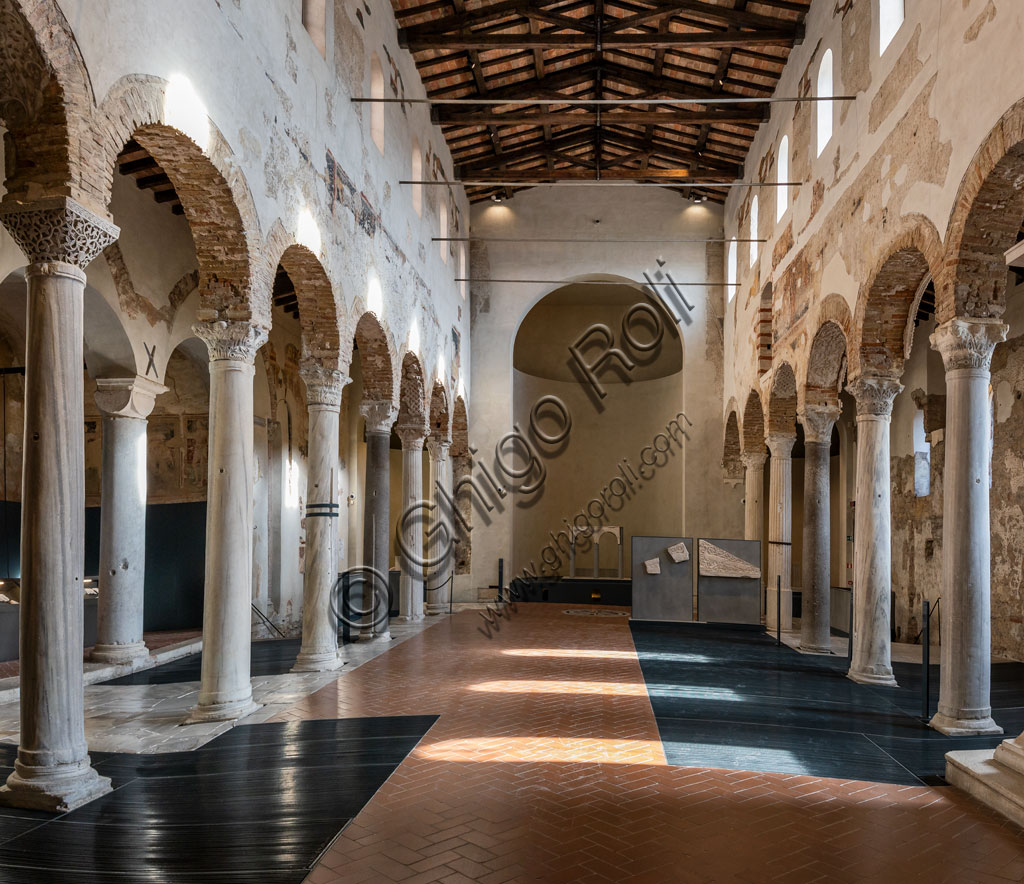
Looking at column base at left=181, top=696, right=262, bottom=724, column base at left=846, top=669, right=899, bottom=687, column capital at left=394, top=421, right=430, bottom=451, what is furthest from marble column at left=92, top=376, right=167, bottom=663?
column base at left=846, top=669, right=899, bottom=687

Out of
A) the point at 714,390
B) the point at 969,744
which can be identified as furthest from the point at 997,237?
the point at 714,390

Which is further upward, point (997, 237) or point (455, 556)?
point (997, 237)

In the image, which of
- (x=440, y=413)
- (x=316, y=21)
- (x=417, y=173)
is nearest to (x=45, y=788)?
(x=316, y=21)

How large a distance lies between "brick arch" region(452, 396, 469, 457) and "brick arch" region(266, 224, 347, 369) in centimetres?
1098

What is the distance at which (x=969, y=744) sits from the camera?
757cm

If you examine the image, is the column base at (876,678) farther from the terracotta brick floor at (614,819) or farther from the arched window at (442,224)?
the arched window at (442,224)

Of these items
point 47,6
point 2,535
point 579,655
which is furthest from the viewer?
point 2,535

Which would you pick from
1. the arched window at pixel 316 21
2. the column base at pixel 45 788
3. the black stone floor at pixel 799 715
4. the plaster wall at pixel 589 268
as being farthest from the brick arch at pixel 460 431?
the column base at pixel 45 788

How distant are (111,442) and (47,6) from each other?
24.0 feet

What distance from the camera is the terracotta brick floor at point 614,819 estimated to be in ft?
15.4

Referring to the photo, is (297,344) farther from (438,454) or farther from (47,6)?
(47,6)

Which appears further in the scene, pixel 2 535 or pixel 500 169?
pixel 500 169

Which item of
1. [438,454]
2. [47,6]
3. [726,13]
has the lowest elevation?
[438,454]

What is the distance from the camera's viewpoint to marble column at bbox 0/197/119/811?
5.41 m
